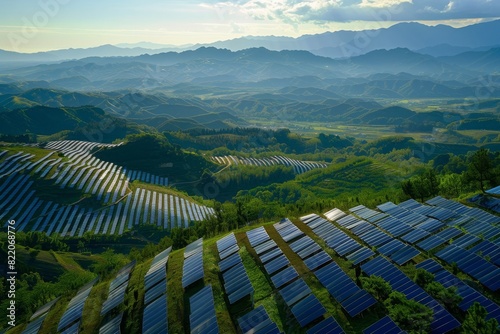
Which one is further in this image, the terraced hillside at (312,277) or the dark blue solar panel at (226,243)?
the dark blue solar panel at (226,243)

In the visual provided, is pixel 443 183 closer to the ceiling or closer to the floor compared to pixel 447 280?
closer to the floor

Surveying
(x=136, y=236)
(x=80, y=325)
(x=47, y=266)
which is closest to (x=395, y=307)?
(x=80, y=325)

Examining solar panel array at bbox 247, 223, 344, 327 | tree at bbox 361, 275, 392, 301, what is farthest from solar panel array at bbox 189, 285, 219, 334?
tree at bbox 361, 275, 392, 301

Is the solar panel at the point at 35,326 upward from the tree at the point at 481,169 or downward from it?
downward

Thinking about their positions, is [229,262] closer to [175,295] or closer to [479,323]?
[175,295]

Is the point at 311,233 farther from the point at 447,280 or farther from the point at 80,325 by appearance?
the point at 80,325

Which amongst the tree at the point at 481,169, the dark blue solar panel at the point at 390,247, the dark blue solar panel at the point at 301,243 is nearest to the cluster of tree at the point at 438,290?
the dark blue solar panel at the point at 390,247

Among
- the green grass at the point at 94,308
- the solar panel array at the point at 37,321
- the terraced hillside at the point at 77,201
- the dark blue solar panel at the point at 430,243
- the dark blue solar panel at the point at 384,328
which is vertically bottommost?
the terraced hillside at the point at 77,201

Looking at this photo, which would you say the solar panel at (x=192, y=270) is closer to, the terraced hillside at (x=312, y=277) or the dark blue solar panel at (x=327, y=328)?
the terraced hillside at (x=312, y=277)
